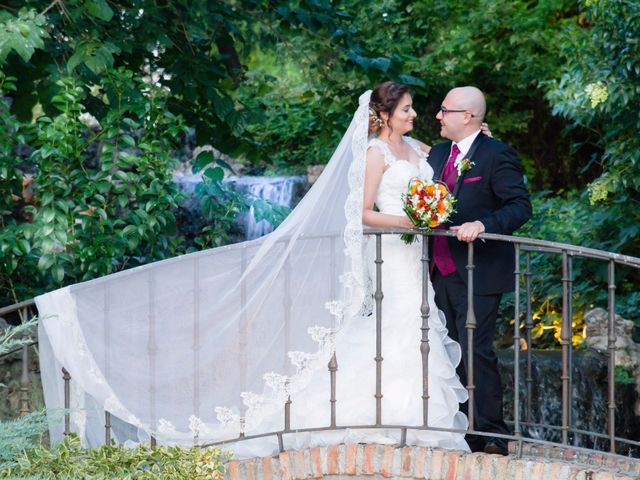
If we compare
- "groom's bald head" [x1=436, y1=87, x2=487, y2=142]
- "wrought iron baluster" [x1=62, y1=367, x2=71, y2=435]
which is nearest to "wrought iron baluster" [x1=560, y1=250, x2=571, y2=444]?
"groom's bald head" [x1=436, y1=87, x2=487, y2=142]

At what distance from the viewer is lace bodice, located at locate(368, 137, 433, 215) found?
5.09 meters

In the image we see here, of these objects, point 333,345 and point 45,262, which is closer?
point 333,345

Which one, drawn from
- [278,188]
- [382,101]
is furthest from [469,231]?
[278,188]

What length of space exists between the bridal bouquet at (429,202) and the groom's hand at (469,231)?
0.09m

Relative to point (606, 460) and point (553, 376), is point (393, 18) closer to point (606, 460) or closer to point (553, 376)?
point (553, 376)

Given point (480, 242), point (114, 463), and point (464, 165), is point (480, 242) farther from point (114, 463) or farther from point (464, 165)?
point (114, 463)

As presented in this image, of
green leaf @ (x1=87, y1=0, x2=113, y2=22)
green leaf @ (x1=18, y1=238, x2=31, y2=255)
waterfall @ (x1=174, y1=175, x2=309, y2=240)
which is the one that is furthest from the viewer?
waterfall @ (x1=174, y1=175, x2=309, y2=240)

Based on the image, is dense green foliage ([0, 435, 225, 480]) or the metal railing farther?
the metal railing

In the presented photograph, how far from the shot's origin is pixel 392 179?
201 inches

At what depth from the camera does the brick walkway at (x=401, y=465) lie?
4.64 meters

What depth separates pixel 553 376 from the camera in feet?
25.7

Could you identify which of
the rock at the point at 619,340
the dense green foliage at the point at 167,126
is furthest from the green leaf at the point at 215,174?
the rock at the point at 619,340

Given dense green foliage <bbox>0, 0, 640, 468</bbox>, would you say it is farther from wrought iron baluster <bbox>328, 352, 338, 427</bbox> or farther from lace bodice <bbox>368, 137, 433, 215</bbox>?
lace bodice <bbox>368, 137, 433, 215</bbox>

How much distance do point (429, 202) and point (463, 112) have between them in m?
0.62
